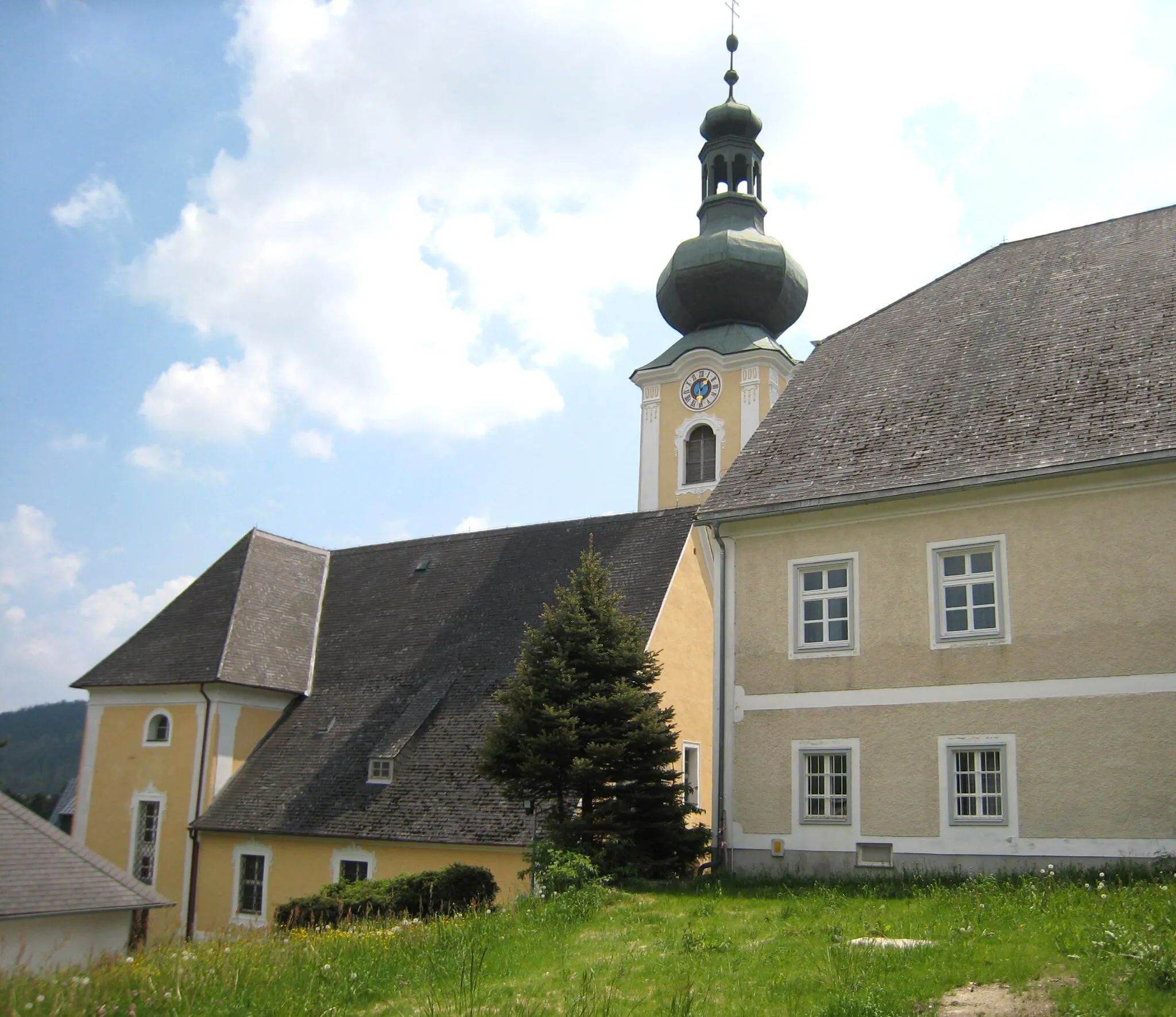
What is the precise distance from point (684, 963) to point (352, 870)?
1412 centimetres

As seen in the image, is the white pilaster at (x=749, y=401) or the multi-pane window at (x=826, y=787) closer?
the multi-pane window at (x=826, y=787)

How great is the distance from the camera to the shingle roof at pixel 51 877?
17844 mm

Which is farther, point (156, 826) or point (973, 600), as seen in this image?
point (156, 826)

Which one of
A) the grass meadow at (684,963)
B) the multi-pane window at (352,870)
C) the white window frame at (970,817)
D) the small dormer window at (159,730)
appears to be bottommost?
the multi-pane window at (352,870)

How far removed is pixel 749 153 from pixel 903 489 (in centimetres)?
2581

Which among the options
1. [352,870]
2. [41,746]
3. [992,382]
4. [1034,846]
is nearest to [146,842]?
[352,870]

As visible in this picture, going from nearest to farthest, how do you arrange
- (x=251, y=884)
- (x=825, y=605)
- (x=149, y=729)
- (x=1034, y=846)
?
(x=1034, y=846)
(x=825, y=605)
(x=251, y=884)
(x=149, y=729)

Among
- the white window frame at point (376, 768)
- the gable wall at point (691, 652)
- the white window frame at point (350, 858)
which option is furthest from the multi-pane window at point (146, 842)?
the gable wall at point (691, 652)

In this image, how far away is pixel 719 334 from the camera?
35938mm

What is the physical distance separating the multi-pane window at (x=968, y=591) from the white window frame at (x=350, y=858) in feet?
39.4

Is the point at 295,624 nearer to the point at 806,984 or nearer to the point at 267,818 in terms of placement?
the point at 267,818

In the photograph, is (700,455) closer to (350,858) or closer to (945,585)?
(350,858)

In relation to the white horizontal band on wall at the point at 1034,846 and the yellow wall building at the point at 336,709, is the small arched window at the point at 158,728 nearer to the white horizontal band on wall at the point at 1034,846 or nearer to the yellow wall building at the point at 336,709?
the yellow wall building at the point at 336,709

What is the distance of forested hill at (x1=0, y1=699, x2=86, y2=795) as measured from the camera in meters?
133
